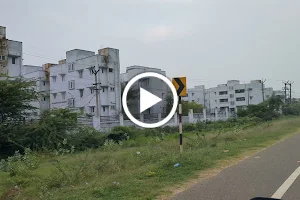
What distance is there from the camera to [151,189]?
19.4ft

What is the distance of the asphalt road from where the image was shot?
17.8ft

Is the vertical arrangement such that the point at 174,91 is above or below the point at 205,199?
above

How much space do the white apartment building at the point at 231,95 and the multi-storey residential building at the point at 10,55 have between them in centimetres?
5554

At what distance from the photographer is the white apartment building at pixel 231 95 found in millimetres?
88688

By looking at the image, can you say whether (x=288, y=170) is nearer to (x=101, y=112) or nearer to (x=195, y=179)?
(x=195, y=179)

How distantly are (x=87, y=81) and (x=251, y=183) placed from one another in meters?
42.4

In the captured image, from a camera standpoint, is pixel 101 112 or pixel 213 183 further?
pixel 101 112

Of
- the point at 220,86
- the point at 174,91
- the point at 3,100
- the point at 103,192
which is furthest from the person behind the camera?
the point at 220,86

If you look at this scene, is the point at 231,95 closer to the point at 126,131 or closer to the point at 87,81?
the point at 87,81

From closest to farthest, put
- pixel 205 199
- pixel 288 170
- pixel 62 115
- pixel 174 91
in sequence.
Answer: pixel 205 199 → pixel 288 170 → pixel 174 91 → pixel 62 115

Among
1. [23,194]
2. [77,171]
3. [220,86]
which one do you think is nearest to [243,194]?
[77,171]

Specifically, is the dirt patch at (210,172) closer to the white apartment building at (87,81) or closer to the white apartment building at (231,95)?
the white apartment building at (87,81)

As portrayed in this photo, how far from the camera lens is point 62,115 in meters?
20.8

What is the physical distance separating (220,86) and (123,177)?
92891 millimetres
